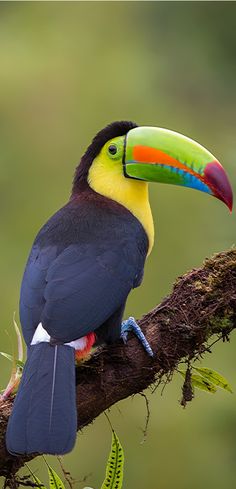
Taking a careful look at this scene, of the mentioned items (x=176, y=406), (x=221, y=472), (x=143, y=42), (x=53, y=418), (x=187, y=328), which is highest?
(x=143, y=42)

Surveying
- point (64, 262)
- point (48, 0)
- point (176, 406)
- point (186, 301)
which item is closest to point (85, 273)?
point (64, 262)

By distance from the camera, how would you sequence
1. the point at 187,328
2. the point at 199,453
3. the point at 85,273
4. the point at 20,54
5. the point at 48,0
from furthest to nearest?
the point at 48,0, the point at 20,54, the point at 199,453, the point at 85,273, the point at 187,328

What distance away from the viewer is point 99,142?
3.78 metres

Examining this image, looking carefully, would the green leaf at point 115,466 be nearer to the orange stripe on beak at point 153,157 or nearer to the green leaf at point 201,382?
the green leaf at point 201,382

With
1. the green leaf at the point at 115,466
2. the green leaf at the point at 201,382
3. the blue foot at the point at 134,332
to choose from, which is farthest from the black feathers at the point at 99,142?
the green leaf at the point at 115,466

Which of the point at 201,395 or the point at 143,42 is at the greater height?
the point at 143,42

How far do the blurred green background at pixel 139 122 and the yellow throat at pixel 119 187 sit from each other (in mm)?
1422

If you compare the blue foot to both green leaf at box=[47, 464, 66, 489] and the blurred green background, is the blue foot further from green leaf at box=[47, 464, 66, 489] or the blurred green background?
the blurred green background

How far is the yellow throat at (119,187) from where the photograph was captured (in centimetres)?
367

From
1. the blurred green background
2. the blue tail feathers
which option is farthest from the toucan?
the blurred green background

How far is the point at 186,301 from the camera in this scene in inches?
120

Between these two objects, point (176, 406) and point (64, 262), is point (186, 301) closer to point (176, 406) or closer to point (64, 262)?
A: point (64, 262)

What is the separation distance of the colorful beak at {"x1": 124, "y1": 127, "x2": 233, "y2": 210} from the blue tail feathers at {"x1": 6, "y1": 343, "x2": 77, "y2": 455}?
2.90 feet

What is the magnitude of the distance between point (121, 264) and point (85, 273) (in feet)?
0.53
